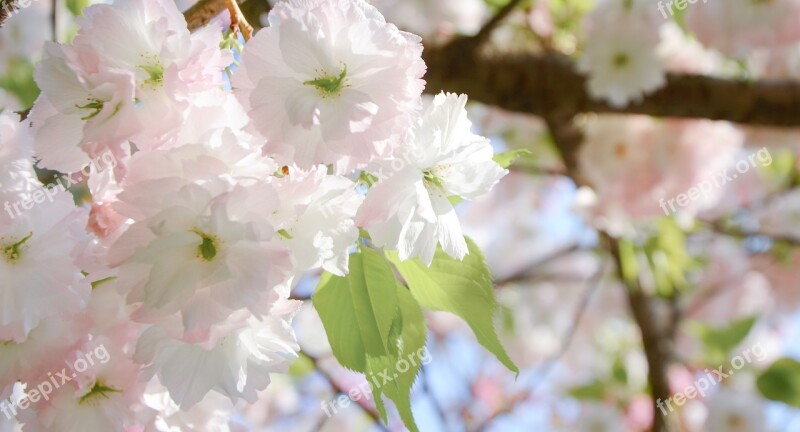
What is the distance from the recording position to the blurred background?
1.47 m

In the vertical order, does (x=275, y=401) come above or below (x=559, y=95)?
below

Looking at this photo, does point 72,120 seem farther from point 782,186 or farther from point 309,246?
point 782,186

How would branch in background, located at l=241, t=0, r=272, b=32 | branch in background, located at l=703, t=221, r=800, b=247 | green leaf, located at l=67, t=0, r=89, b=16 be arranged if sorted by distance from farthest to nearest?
branch in background, located at l=703, t=221, r=800, b=247
green leaf, located at l=67, t=0, r=89, b=16
branch in background, located at l=241, t=0, r=272, b=32

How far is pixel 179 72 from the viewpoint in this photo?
451mm

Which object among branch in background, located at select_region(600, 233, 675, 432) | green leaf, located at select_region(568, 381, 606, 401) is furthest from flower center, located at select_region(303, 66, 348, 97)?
green leaf, located at select_region(568, 381, 606, 401)

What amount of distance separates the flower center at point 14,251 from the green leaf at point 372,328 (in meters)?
0.19

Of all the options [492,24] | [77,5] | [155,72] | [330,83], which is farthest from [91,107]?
[492,24]

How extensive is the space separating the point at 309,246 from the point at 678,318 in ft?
6.96

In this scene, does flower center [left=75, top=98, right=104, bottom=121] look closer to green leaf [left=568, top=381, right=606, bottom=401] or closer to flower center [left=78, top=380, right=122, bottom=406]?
flower center [left=78, top=380, right=122, bottom=406]

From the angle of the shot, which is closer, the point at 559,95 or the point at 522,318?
the point at 559,95

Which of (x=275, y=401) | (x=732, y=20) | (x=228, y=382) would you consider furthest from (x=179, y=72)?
(x=275, y=401)

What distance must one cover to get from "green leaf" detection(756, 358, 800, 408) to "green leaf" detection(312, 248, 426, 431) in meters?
1.31

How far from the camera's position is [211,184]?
0.42m

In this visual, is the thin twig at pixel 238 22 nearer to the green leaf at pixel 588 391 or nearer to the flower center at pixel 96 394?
the flower center at pixel 96 394
